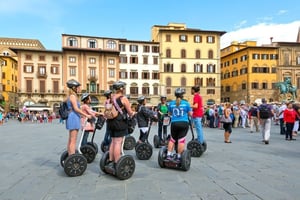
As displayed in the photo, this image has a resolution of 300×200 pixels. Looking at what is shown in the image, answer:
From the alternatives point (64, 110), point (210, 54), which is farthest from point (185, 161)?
point (210, 54)

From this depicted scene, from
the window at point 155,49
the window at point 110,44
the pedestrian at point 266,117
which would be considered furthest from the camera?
the window at point 155,49

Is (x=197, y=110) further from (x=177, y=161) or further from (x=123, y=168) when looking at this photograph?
(x=123, y=168)

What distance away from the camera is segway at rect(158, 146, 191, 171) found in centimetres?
614

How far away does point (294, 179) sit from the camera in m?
5.55

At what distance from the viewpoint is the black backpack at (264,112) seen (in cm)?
1080

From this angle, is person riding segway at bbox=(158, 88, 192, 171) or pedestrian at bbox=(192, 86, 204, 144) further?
pedestrian at bbox=(192, 86, 204, 144)

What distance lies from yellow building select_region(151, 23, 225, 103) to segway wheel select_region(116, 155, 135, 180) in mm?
51939

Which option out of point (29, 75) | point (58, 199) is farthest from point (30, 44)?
point (58, 199)

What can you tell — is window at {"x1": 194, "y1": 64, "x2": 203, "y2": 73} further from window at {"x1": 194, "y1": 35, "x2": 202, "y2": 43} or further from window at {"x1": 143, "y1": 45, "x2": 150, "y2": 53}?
window at {"x1": 143, "y1": 45, "x2": 150, "y2": 53}

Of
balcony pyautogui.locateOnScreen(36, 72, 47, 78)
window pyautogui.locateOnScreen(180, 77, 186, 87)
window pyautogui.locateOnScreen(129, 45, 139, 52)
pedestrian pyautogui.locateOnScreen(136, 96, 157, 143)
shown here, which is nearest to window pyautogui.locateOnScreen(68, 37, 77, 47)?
balcony pyautogui.locateOnScreen(36, 72, 47, 78)

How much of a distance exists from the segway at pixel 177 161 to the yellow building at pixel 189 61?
50.9 metres

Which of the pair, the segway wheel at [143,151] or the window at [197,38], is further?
the window at [197,38]

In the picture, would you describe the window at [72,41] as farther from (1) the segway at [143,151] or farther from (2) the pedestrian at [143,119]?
(1) the segway at [143,151]

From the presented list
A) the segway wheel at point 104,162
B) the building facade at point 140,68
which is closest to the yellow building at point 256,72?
the building facade at point 140,68
